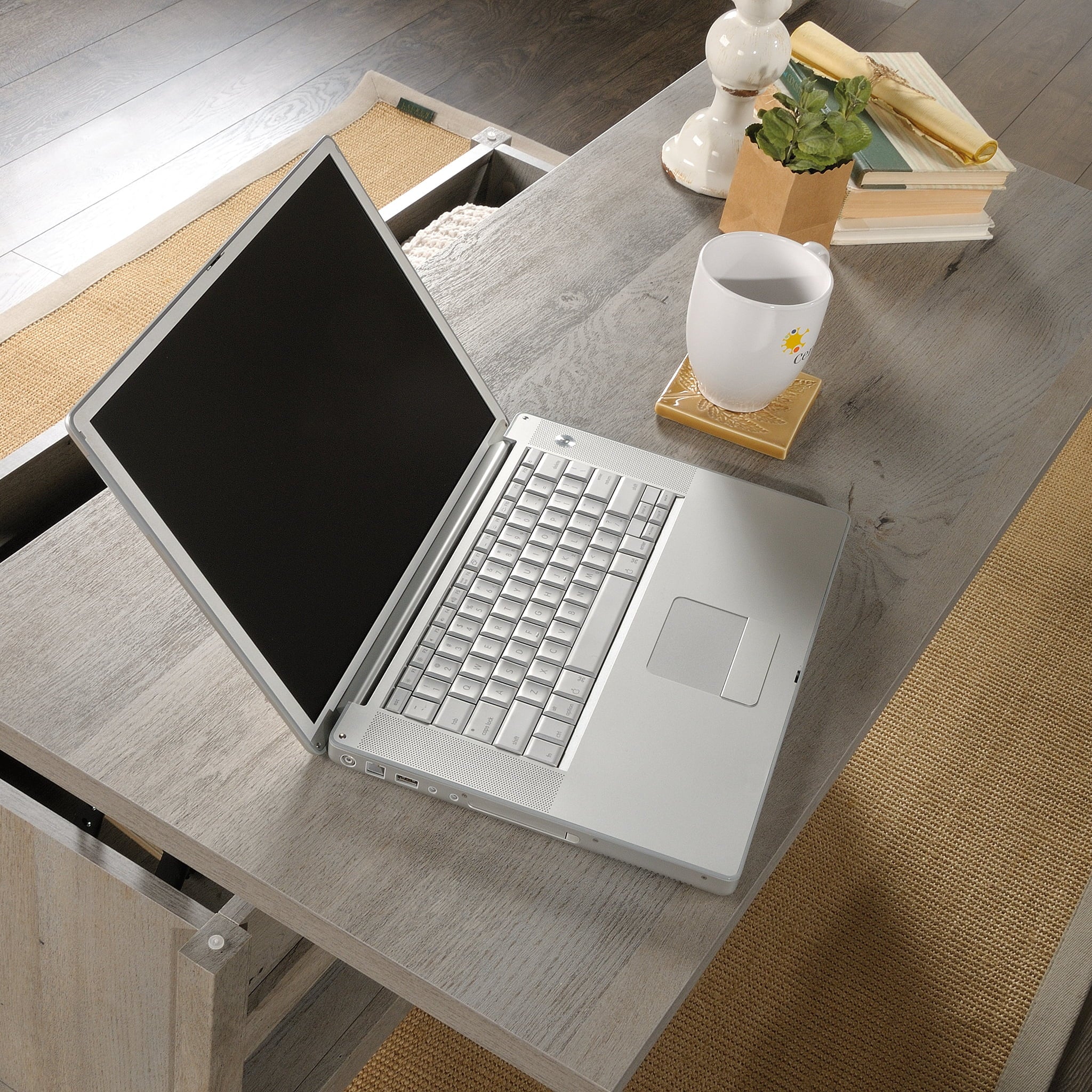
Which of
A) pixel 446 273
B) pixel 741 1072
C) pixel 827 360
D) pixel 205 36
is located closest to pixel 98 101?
pixel 205 36

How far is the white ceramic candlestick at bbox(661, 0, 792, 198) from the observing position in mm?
1090

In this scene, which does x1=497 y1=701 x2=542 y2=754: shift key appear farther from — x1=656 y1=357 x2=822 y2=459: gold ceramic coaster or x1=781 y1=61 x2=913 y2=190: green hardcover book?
x1=781 y1=61 x2=913 y2=190: green hardcover book

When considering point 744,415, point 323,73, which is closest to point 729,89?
point 744,415

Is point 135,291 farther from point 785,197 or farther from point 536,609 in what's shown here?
point 536,609

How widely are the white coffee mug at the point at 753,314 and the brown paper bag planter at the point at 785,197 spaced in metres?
0.12

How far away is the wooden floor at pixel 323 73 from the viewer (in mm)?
2279

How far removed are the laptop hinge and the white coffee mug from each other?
0.59ft

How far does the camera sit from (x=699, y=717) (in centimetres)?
69

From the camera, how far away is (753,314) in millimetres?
820

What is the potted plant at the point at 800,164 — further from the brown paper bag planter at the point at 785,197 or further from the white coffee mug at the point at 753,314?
the white coffee mug at the point at 753,314

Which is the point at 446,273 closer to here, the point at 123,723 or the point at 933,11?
the point at 123,723

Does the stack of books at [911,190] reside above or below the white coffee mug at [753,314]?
below

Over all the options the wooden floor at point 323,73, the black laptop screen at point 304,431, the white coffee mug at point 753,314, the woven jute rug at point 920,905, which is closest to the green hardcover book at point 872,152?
the white coffee mug at point 753,314

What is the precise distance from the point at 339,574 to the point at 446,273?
1.46ft
